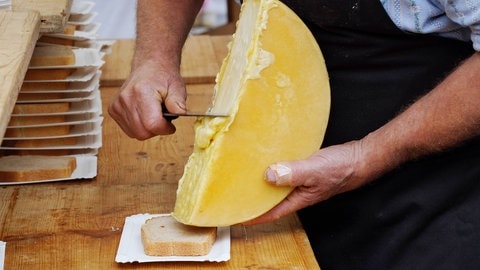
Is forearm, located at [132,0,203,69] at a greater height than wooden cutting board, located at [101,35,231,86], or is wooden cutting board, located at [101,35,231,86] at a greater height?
forearm, located at [132,0,203,69]

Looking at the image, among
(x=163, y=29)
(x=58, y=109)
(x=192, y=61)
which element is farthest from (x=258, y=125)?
(x=192, y=61)

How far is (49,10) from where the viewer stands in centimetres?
201

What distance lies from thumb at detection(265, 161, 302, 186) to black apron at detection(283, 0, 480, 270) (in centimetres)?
35

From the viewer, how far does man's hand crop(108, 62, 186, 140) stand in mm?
1905

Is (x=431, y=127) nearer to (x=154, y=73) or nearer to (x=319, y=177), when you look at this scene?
(x=319, y=177)

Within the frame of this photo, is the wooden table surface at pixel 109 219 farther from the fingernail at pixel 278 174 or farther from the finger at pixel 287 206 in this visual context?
the fingernail at pixel 278 174

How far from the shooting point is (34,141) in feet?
7.61

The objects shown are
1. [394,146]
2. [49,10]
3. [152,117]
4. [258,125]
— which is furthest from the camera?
[49,10]

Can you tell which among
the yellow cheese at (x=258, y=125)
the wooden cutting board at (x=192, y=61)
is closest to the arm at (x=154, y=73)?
the yellow cheese at (x=258, y=125)

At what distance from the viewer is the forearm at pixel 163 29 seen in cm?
212

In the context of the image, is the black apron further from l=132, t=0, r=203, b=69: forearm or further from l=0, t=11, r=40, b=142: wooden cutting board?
l=0, t=11, r=40, b=142: wooden cutting board

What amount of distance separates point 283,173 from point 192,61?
1582mm

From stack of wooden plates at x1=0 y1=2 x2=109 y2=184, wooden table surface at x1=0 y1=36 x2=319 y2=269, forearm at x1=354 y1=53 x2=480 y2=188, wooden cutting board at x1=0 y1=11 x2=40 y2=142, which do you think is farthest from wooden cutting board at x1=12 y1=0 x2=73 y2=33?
forearm at x1=354 y1=53 x2=480 y2=188

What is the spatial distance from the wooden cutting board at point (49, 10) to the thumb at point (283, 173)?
679 millimetres
